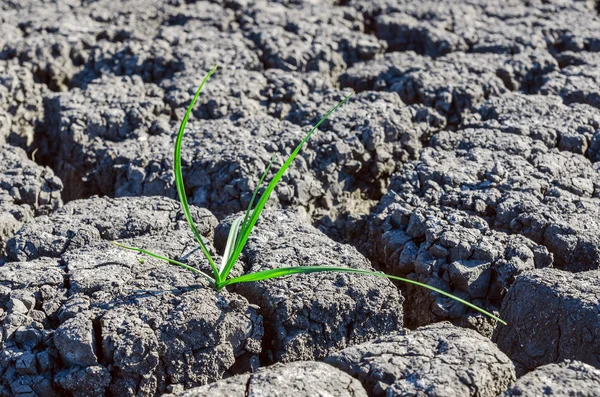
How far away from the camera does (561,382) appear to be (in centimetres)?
147

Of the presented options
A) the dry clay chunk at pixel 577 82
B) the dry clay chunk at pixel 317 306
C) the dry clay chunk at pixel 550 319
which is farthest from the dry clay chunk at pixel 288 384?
the dry clay chunk at pixel 577 82

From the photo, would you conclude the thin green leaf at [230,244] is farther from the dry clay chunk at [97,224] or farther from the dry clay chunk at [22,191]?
the dry clay chunk at [22,191]

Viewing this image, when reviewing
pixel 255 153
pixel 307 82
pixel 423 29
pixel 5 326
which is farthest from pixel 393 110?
pixel 5 326

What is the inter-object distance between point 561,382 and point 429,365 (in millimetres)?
268

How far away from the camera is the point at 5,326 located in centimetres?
164

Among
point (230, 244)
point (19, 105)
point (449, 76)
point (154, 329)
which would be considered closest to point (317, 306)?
point (230, 244)

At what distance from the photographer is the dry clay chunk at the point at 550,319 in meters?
1.67

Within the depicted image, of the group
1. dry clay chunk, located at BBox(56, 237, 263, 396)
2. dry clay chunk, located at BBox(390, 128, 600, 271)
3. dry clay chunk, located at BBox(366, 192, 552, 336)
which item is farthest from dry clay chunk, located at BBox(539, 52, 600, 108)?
dry clay chunk, located at BBox(56, 237, 263, 396)

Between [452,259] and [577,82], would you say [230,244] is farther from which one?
[577,82]

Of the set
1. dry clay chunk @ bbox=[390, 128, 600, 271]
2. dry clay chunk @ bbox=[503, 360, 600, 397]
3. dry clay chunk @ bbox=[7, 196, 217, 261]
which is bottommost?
dry clay chunk @ bbox=[7, 196, 217, 261]

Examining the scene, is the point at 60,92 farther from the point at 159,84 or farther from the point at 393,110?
the point at 393,110

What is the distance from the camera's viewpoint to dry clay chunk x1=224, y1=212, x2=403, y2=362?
5.65 feet

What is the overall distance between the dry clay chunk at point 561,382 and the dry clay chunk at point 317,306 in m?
0.40

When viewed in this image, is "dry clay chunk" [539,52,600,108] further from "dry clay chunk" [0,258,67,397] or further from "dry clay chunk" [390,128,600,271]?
"dry clay chunk" [0,258,67,397]
